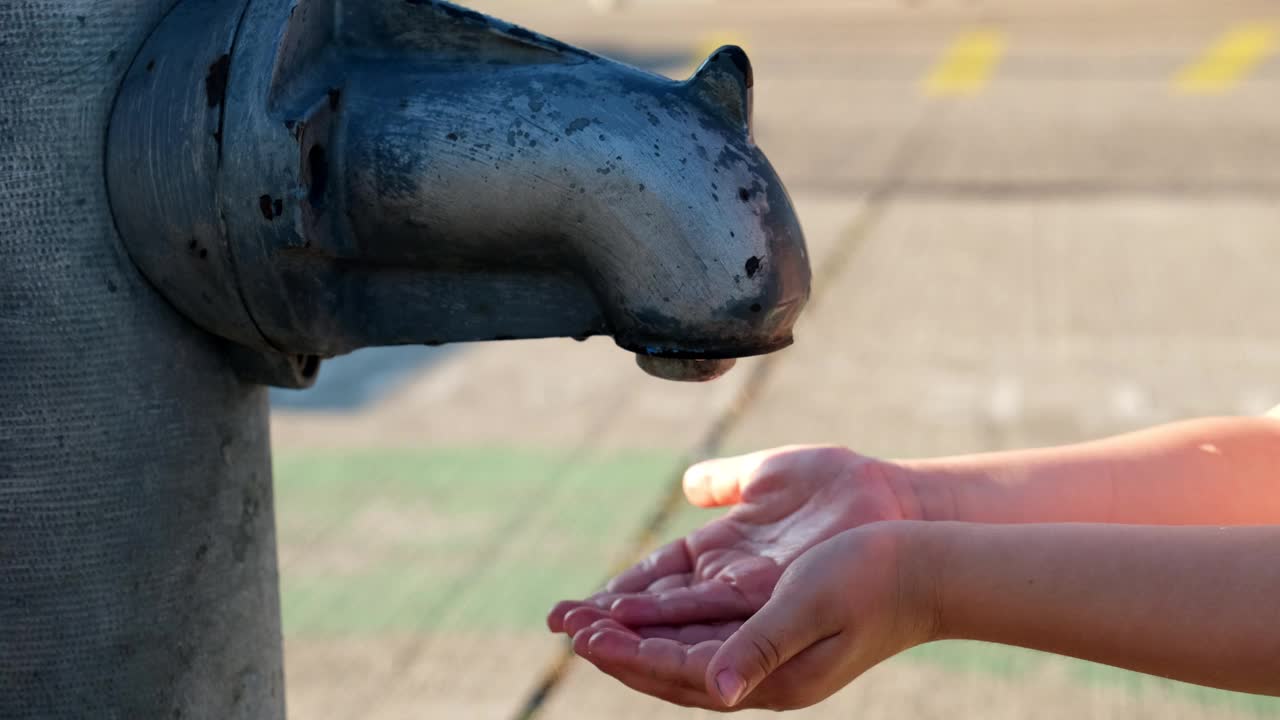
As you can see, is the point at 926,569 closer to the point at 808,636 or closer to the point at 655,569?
the point at 808,636

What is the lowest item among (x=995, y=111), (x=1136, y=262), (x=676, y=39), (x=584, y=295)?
(x=676, y=39)

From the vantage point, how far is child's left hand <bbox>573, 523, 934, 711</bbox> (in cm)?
121

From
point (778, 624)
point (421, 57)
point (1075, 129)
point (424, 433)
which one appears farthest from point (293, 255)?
point (1075, 129)

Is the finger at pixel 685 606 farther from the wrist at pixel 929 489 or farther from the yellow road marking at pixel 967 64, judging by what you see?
the yellow road marking at pixel 967 64

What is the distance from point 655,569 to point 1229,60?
821 centimetres

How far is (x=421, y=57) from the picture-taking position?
112 cm

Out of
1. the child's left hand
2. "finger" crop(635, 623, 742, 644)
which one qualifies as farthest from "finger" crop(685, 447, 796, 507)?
the child's left hand

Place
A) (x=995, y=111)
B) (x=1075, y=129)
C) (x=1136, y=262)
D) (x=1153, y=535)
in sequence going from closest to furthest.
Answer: (x=1153, y=535) < (x=1136, y=262) < (x=1075, y=129) < (x=995, y=111)

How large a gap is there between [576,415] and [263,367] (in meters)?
2.52

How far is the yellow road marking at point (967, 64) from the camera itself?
841cm

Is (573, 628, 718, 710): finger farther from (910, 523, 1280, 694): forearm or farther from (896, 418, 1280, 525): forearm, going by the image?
(896, 418, 1280, 525): forearm

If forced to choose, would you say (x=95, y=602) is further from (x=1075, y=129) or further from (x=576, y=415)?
(x=1075, y=129)

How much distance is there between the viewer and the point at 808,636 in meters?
1.23

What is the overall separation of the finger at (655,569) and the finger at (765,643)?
373 mm
